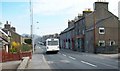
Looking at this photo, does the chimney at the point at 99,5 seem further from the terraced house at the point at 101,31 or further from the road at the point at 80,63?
Answer: the road at the point at 80,63

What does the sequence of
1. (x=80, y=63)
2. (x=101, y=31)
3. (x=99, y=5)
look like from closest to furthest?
1. (x=80, y=63)
2. (x=101, y=31)
3. (x=99, y=5)

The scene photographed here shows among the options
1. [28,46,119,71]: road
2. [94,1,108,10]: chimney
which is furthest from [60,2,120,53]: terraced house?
[28,46,119,71]: road

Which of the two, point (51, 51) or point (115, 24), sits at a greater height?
point (115, 24)

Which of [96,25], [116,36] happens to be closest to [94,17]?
[96,25]

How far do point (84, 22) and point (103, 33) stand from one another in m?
8.99

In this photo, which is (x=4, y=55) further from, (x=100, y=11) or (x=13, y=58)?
(x=100, y=11)

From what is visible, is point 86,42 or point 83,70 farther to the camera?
point 86,42

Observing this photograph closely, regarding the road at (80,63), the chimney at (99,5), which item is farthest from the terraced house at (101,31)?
the road at (80,63)

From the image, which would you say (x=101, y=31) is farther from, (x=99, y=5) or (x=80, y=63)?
(x=80, y=63)

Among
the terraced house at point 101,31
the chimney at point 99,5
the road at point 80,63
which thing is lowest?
the road at point 80,63

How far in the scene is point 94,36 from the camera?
56438 millimetres

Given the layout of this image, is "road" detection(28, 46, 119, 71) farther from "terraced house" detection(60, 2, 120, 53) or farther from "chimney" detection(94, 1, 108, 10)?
"chimney" detection(94, 1, 108, 10)

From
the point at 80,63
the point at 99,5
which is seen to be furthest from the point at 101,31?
the point at 80,63

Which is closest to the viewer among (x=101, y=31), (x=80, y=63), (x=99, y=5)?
(x=80, y=63)
